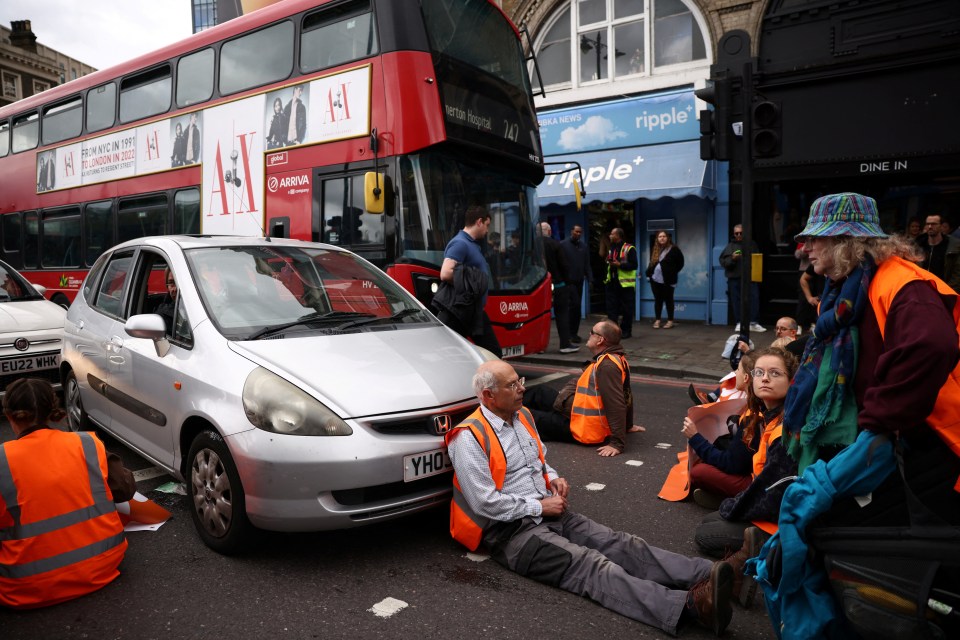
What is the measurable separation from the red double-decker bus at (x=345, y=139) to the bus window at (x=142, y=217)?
0.03 meters

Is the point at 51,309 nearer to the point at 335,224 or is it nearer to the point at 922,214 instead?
the point at 335,224

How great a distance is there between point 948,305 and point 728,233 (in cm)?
1176

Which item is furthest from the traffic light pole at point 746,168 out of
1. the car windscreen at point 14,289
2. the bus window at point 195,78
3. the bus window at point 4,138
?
the bus window at point 4,138

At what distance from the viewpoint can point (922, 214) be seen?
1182 cm

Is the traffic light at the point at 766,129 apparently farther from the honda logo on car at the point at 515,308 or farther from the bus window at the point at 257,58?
the bus window at the point at 257,58

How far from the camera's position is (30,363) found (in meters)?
6.18

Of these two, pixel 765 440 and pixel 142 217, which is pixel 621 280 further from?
pixel 765 440

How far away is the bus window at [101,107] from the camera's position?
10133mm

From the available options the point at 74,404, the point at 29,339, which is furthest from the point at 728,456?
the point at 29,339

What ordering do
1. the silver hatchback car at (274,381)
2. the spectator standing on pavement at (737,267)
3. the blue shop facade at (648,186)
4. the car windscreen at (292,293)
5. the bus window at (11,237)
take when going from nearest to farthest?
the silver hatchback car at (274,381), the car windscreen at (292,293), the spectator standing on pavement at (737,267), the bus window at (11,237), the blue shop facade at (648,186)

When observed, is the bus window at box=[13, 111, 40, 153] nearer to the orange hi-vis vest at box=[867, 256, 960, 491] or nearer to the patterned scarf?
the patterned scarf

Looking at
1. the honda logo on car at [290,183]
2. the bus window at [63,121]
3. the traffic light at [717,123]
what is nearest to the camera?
the honda logo on car at [290,183]

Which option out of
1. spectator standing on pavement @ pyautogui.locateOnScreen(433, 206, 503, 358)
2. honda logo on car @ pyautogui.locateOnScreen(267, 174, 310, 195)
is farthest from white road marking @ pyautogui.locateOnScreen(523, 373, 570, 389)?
honda logo on car @ pyautogui.locateOnScreen(267, 174, 310, 195)

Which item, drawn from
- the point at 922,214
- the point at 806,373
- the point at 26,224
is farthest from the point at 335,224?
the point at 922,214
